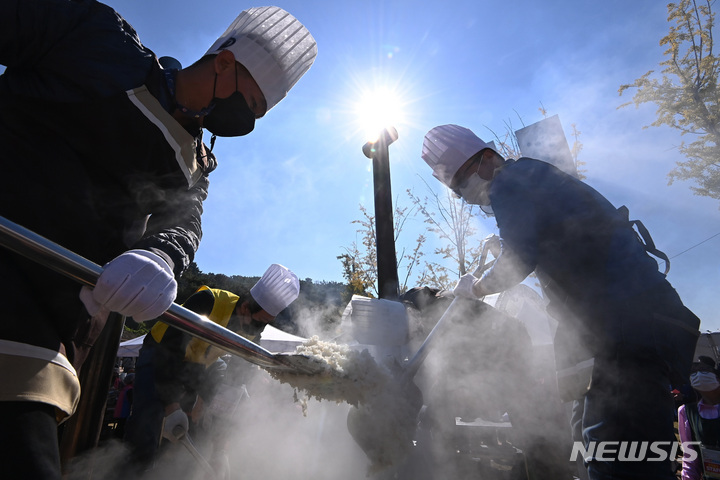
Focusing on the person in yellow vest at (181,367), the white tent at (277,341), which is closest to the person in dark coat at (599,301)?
the person in yellow vest at (181,367)

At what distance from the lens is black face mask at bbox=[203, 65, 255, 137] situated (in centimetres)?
184

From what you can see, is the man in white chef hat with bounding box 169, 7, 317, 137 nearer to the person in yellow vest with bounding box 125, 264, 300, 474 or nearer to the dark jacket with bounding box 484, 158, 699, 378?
the dark jacket with bounding box 484, 158, 699, 378

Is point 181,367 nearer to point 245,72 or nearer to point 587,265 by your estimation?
point 245,72

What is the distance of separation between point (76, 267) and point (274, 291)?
11.6ft

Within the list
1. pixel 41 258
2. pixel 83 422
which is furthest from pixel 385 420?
pixel 41 258

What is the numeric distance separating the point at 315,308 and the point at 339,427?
10.6 feet

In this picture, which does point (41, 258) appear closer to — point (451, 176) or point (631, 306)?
point (631, 306)

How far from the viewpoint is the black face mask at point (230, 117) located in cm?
184

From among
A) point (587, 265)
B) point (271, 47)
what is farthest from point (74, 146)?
point (587, 265)

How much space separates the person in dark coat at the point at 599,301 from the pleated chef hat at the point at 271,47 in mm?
1514

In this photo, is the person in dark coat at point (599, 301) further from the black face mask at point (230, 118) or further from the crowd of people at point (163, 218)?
the black face mask at point (230, 118)

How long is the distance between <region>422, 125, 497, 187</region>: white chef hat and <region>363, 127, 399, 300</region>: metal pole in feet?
15.3

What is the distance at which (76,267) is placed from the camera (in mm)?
1031

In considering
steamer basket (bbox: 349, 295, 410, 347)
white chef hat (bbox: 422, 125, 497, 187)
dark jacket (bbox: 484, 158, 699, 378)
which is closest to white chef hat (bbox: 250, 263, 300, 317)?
steamer basket (bbox: 349, 295, 410, 347)
